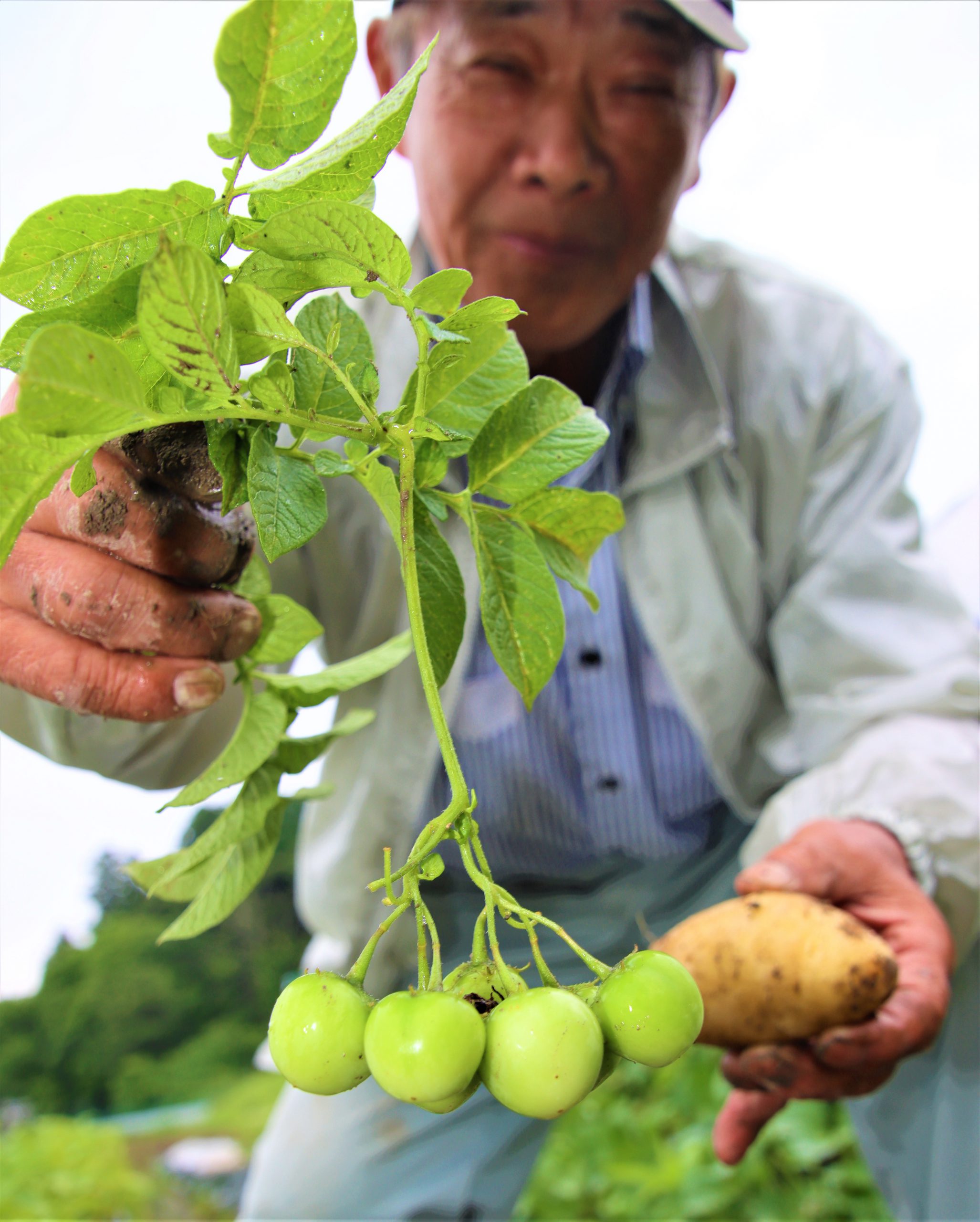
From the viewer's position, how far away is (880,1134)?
42.4 inches

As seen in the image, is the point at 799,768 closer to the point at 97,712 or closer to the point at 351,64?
the point at 97,712

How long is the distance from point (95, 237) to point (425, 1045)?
224 millimetres

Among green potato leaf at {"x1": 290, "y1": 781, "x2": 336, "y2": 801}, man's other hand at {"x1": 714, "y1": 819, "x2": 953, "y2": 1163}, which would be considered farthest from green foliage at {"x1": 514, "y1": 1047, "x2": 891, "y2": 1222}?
green potato leaf at {"x1": 290, "y1": 781, "x2": 336, "y2": 801}

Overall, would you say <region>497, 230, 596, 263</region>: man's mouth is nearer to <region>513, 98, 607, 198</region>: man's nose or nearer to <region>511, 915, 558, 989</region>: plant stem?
<region>513, 98, 607, 198</region>: man's nose

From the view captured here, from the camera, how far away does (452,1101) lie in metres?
0.23

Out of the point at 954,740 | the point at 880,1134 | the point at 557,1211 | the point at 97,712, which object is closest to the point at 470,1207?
the point at 557,1211

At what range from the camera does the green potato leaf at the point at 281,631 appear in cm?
41

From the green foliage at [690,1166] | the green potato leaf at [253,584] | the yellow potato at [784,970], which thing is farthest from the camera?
the green foliage at [690,1166]

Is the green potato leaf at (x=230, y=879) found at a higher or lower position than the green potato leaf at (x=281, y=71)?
lower

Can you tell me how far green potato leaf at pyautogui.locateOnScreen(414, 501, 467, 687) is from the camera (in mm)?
293

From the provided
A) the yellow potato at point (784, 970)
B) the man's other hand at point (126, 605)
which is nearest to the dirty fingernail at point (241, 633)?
the man's other hand at point (126, 605)

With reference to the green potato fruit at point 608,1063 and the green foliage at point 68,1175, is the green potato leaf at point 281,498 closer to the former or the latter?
the green potato fruit at point 608,1063

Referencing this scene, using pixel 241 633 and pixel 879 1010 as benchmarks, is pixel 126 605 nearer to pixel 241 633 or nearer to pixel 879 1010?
pixel 241 633

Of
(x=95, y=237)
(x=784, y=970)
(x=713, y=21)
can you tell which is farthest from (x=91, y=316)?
(x=713, y=21)
